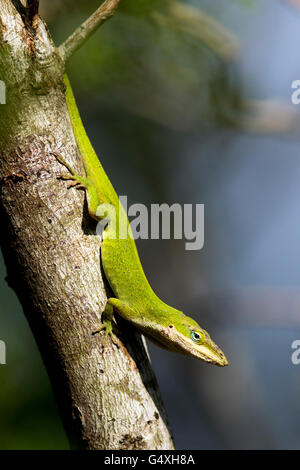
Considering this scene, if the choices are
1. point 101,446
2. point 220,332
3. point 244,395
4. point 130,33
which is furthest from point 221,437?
point 130,33

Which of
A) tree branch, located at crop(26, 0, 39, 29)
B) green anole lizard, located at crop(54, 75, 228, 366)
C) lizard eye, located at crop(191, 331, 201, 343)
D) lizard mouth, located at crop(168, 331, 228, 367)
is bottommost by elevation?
lizard mouth, located at crop(168, 331, 228, 367)

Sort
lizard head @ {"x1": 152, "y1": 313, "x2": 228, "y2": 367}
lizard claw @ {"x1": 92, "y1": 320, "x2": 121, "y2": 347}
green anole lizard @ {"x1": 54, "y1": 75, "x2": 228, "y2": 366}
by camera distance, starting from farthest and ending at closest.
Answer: lizard head @ {"x1": 152, "y1": 313, "x2": 228, "y2": 367} < green anole lizard @ {"x1": 54, "y1": 75, "x2": 228, "y2": 366} < lizard claw @ {"x1": 92, "y1": 320, "x2": 121, "y2": 347}

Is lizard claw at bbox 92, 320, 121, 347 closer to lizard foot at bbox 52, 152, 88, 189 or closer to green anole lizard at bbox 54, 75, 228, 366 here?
green anole lizard at bbox 54, 75, 228, 366

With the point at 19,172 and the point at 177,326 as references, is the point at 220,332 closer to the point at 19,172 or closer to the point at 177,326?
the point at 177,326

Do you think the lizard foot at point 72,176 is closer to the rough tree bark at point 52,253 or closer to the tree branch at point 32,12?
the rough tree bark at point 52,253

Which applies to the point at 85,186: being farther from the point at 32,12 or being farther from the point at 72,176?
the point at 32,12

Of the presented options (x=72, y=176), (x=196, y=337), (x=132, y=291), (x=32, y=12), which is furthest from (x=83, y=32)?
(x=196, y=337)

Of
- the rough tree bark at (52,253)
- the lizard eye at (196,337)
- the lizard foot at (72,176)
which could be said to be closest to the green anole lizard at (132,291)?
the lizard eye at (196,337)

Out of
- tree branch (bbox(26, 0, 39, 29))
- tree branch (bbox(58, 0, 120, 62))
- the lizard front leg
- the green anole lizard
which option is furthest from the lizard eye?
tree branch (bbox(26, 0, 39, 29))
